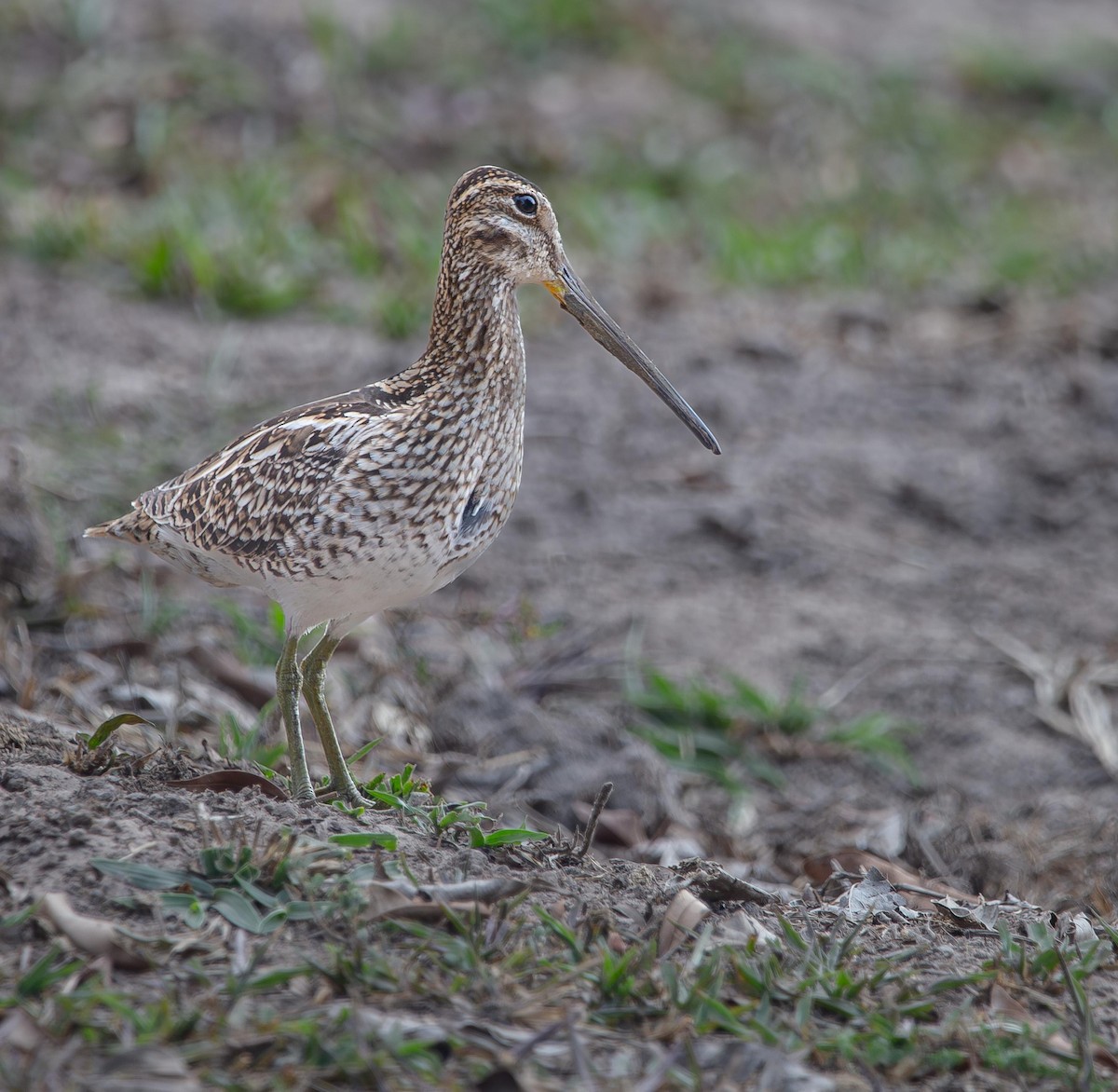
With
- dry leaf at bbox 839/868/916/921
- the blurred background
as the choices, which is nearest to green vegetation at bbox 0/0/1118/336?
the blurred background

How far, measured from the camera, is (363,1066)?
2768 millimetres

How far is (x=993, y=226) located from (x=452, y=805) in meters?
8.00

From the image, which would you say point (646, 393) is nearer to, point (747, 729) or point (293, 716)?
point (747, 729)

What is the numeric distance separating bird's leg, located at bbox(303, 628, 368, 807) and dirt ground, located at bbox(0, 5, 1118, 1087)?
399mm

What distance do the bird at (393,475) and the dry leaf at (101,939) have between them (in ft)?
2.56

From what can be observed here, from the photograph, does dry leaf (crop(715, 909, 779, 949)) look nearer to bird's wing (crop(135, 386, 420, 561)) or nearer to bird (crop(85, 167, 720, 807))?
bird (crop(85, 167, 720, 807))

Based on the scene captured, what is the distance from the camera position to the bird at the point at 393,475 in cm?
397

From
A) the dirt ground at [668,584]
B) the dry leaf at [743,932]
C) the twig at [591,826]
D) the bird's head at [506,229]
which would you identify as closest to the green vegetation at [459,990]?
the dry leaf at [743,932]

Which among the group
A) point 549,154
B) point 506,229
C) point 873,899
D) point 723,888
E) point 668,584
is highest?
point 506,229

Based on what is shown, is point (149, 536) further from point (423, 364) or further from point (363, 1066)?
point (363, 1066)

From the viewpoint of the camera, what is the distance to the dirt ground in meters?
4.97

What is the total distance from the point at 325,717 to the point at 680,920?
4.41 feet

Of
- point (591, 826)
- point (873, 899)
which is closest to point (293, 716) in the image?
point (591, 826)

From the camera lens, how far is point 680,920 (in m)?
3.44
